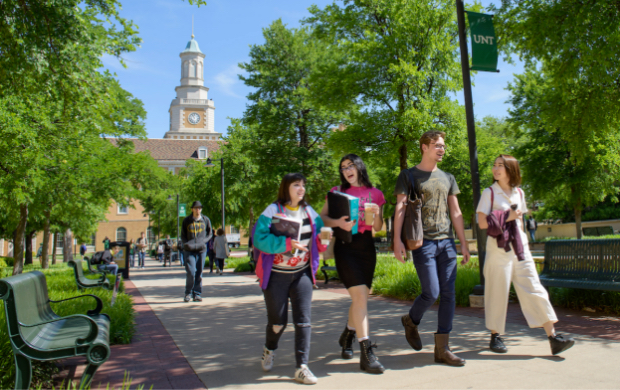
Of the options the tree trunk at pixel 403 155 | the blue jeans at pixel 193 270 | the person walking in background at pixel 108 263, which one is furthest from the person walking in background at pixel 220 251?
the blue jeans at pixel 193 270

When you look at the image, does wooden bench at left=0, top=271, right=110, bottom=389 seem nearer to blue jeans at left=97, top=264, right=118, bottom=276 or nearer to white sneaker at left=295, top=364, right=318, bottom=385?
white sneaker at left=295, top=364, right=318, bottom=385

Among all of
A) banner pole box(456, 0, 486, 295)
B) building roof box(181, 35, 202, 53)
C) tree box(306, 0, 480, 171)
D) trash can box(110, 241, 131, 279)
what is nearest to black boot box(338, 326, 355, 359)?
banner pole box(456, 0, 486, 295)

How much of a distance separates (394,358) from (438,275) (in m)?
0.88

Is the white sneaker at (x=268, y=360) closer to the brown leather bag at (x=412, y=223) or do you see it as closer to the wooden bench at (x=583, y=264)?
the brown leather bag at (x=412, y=223)

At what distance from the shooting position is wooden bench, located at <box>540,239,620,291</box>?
6.23 m

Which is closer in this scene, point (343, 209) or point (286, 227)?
point (286, 227)

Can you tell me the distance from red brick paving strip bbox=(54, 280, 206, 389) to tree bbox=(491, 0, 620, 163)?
7.44 m

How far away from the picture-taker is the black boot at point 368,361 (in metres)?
3.94

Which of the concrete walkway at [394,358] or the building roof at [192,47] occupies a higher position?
the building roof at [192,47]

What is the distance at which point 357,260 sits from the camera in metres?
4.14

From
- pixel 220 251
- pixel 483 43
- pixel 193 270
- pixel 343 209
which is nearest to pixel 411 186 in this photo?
pixel 343 209

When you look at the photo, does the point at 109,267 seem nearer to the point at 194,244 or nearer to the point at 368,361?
the point at 194,244

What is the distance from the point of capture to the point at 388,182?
2811 cm

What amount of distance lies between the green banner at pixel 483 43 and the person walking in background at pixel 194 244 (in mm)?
5575
